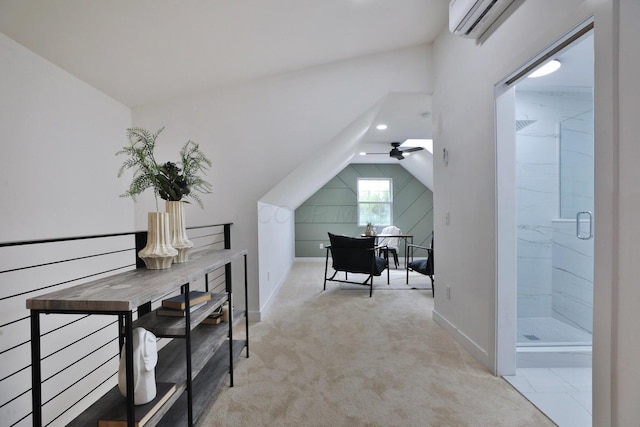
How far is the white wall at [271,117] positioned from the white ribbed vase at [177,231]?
1.39m

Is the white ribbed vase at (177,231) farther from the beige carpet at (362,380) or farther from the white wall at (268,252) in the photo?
the white wall at (268,252)

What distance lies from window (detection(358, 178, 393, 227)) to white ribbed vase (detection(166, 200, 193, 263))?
19.0 feet

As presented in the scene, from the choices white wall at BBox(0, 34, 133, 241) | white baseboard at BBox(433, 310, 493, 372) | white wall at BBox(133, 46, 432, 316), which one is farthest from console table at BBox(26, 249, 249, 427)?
white baseboard at BBox(433, 310, 493, 372)

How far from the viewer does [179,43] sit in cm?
212

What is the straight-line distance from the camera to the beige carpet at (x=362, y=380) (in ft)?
5.39

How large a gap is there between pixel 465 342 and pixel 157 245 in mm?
2297

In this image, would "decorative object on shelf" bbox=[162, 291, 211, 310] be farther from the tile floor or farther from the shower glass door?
the shower glass door

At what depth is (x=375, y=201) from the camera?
727 centimetres

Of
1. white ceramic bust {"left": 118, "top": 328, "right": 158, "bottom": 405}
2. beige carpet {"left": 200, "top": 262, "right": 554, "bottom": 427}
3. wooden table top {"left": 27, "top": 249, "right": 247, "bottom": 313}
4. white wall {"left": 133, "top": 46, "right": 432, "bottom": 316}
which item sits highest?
white wall {"left": 133, "top": 46, "right": 432, "bottom": 316}

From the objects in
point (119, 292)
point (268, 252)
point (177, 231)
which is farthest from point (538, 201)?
point (119, 292)

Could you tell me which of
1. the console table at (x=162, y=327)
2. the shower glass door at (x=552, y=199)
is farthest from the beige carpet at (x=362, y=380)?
the shower glass door at (x=552, y=199)

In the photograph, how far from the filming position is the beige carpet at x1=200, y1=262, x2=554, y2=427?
164 cm

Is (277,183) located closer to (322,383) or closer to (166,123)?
(166,123)

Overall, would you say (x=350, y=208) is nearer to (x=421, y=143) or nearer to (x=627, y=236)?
(x=421, y=143)
